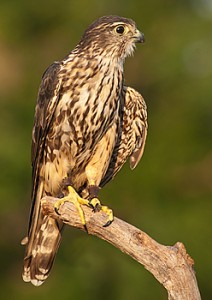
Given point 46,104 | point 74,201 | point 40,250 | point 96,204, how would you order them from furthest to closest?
point 40,250
point 46,104
point 96,204
point 74,201

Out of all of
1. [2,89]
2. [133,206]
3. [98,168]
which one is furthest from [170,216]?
[98,168]

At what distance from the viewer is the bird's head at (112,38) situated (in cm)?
639

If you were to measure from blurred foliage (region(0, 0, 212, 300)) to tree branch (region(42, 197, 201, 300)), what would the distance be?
6.61m

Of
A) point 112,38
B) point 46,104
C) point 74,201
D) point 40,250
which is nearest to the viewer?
point 74,201

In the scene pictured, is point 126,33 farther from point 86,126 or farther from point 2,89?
point 2,89

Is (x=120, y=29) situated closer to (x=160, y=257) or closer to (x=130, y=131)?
(x=130, y=131)

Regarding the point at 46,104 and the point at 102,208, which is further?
the point at 46,104

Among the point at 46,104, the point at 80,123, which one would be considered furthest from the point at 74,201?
the point at 46,104

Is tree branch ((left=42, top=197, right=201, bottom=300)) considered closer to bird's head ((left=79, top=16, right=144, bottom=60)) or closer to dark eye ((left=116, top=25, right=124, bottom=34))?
bird's head ((left=79, top=16, right=144, bottom=60))

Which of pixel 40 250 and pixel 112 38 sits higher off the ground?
pixel 112 38

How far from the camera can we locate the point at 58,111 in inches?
245

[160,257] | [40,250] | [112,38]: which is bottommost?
[160,257]

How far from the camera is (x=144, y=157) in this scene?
43.3 ft

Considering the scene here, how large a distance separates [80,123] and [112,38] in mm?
639
